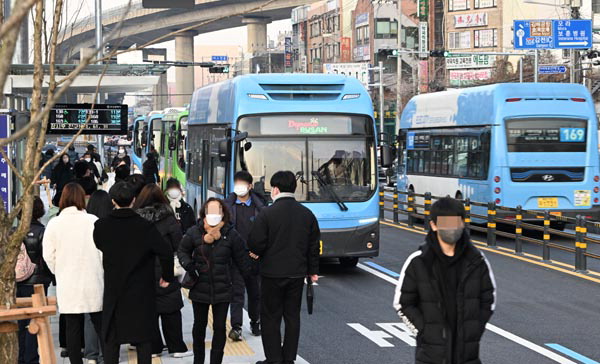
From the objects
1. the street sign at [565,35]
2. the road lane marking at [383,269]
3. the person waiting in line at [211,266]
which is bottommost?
the road lane marking at [383,269]

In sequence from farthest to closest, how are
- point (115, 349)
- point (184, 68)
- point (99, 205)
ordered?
1. point (184, 68)
2. point (99, 205)
3. point (115, 349)

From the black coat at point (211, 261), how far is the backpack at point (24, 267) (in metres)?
1.35

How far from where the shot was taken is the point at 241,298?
11508mm

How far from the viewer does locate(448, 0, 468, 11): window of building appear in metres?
85.8

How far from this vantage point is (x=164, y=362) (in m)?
10.2

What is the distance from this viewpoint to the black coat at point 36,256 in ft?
31.9

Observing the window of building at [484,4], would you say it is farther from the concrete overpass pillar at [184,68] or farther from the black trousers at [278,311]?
the black trousers at [278,311]

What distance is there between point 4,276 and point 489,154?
17.6 m

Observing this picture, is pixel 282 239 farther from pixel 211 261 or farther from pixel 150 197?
pixel 150 197

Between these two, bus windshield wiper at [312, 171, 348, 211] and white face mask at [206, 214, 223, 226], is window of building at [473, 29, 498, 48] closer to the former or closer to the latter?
bus windshield wiper at [312, 171, 348, 211]

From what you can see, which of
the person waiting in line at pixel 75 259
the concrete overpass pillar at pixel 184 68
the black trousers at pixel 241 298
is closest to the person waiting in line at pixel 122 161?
the black trousers at pixel 241 298

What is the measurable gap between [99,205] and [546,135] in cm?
1435

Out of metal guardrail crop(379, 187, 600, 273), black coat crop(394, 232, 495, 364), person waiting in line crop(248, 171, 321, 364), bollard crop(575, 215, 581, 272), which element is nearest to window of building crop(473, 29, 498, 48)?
metal guardrail crop(379, 187, 600, 273)

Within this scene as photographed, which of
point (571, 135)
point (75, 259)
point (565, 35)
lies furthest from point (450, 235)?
point (565, 35)
